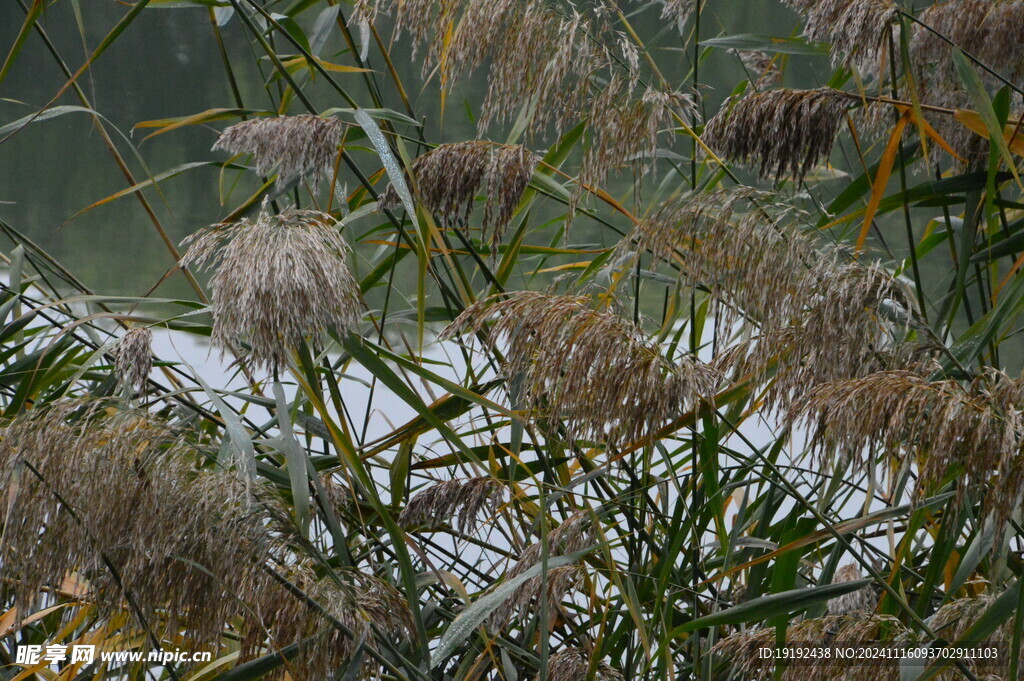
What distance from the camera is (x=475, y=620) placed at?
2.76 feet

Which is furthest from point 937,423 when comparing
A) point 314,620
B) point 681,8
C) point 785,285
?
point 681,8

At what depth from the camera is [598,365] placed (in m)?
0.78

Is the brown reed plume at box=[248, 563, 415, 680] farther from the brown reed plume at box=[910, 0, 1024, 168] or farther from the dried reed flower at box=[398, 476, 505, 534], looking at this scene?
the brown reed plume at box=[910, 0, 1024, 168]

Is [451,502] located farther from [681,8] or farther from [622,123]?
[681,8]

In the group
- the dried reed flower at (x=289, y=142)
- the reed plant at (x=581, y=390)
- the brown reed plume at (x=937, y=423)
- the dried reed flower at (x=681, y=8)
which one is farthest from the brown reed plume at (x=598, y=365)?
the dried reed flower at (x=681, y=8)

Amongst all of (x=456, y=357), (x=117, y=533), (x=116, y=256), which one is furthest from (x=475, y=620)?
(x=116, y=256)

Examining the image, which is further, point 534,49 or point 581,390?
point 534,49

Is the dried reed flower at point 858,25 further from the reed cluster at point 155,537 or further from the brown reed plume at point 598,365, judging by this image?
the reed cluster at point 155,537

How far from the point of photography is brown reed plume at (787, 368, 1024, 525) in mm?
640

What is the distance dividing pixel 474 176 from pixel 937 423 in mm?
455

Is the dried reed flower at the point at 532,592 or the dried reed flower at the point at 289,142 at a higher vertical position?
the dried reed flower at the point at 289,142

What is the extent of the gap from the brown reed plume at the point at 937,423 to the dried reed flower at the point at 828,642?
18 centimetres

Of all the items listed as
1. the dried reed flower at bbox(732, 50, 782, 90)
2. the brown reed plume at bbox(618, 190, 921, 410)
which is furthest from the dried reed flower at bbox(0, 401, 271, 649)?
the dried reed flower at bbox(732, 50, 782, 90)

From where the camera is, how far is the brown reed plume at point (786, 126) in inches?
31.6
